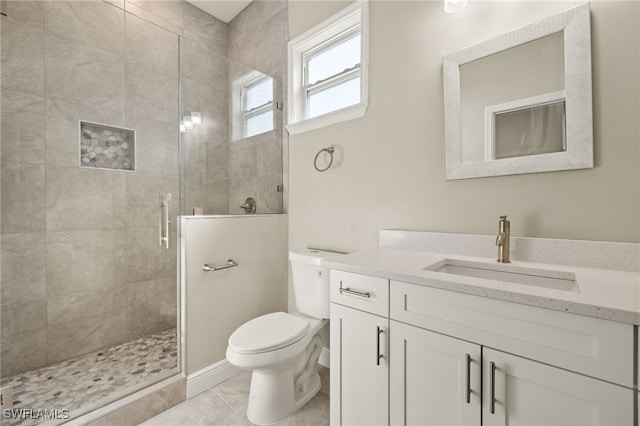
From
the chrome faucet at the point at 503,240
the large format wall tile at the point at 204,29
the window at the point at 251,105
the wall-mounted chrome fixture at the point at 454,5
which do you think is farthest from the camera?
the large format wall tile at the point at 204,29

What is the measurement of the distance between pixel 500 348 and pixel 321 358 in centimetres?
146

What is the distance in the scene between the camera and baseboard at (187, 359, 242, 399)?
1673mm

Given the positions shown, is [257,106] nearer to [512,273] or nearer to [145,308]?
[145,308]

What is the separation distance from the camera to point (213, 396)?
5.50 ft

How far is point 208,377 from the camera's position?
1.75 meters

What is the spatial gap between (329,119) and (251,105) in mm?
708

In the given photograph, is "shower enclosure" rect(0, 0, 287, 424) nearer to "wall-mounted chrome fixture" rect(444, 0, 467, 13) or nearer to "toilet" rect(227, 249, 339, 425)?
"toilet" rect(227, 249, 339, 425)

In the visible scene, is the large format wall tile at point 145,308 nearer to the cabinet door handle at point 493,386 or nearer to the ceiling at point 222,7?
the cabinet door handle at point 493,386

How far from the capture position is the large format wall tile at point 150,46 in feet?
7.24

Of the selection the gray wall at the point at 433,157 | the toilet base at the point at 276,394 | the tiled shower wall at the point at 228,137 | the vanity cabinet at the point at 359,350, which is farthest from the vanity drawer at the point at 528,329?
the tiled shower wall at the point at 228,137

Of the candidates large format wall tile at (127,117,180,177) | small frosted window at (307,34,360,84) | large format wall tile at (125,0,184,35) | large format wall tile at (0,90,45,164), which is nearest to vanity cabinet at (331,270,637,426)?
small frosted window at (307,34,360,84)

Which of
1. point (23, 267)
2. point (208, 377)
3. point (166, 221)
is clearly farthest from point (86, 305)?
point (208, 377)

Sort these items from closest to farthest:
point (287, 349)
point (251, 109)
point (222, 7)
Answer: point (287, 349) → point (251, 109) → point (222, 7)

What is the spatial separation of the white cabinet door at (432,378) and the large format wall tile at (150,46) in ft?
8.01
